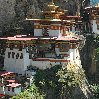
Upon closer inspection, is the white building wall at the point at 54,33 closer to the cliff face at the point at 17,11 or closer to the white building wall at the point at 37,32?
the white building wall at the point at 37,32

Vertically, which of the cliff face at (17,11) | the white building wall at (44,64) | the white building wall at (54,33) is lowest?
the white building wall at (44,64)

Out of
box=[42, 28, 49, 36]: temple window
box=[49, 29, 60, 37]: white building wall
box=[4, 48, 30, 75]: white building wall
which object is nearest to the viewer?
box=[4, 48, 30, 75]: white building wall

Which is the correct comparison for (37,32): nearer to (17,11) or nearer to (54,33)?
(54,33)

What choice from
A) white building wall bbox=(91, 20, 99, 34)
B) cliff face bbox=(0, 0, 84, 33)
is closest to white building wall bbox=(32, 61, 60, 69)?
cliff face bbox=(0, 0, 84, 33)

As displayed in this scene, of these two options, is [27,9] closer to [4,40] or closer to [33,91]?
[4,40]

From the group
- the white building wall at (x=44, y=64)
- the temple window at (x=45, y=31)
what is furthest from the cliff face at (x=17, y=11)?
the white building wall at (x=44, y=64)

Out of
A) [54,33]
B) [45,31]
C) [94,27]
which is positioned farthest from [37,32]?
[94,27]

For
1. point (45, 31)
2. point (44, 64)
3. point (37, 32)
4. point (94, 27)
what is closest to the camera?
point (44, 64)

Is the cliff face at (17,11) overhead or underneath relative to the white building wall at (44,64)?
overhead

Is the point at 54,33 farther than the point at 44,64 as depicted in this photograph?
Yes

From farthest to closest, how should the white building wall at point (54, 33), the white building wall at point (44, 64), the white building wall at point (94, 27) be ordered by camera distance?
the white building wall at point (94, 27)
the white building wall at point (54, 33)
the white building wall at point (44, 64)

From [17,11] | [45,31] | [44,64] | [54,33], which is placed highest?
[17,11]

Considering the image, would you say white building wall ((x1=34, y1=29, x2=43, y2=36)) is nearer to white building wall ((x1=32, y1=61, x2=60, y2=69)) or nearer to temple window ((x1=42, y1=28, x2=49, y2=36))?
temple window ((x1=42, y1=28, x2=49, y2=36))

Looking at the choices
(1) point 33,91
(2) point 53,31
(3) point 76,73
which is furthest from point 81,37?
(1) point 33,91
